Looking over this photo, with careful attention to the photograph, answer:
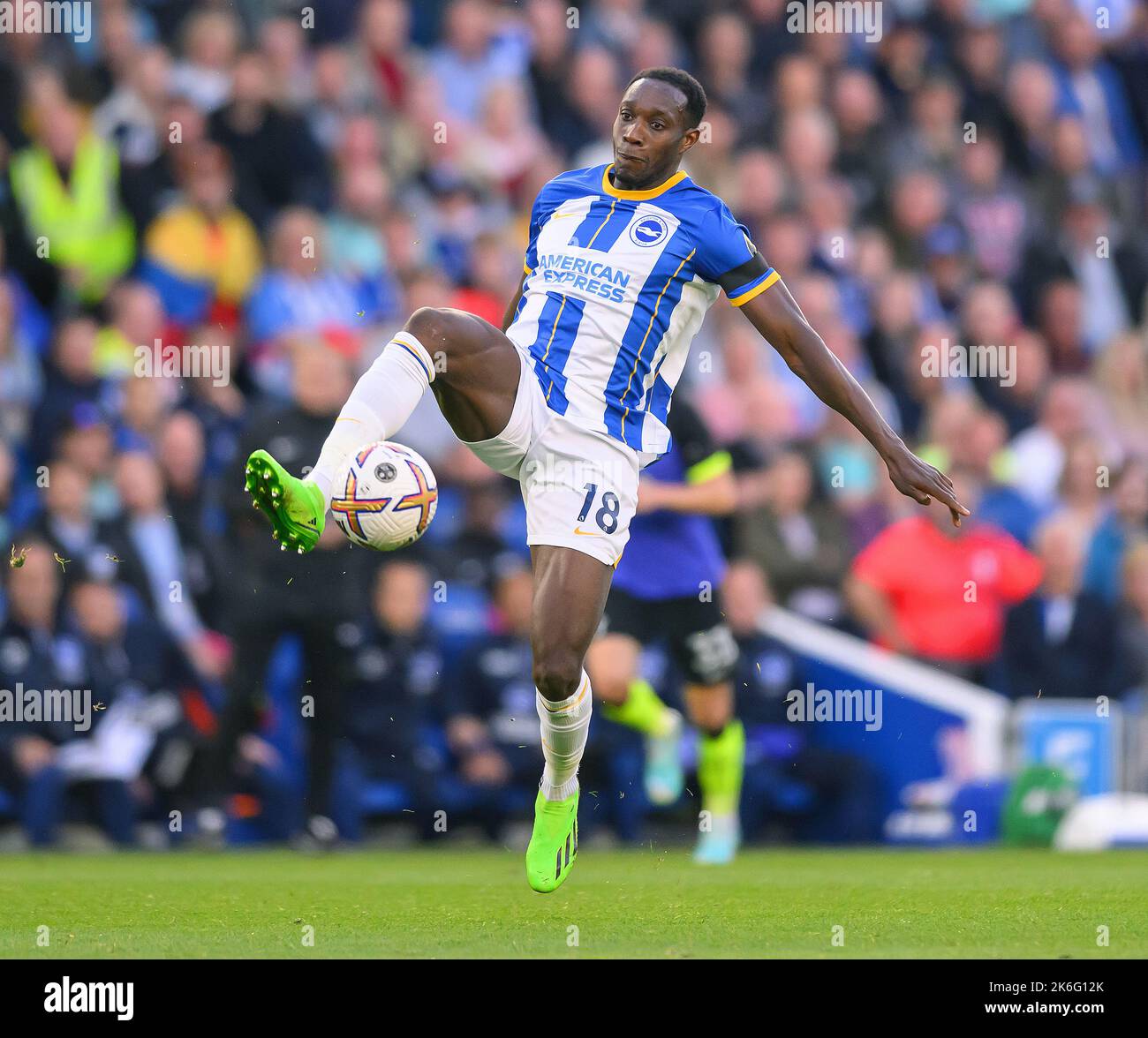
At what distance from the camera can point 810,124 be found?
12.9 m

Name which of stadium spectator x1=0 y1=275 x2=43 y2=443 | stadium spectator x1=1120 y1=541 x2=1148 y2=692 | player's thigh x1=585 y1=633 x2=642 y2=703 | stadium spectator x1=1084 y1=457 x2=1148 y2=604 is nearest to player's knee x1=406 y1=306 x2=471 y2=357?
player's thigh x1=585 y1=633 x2=642 y2=703

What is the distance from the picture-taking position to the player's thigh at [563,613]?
260 inches

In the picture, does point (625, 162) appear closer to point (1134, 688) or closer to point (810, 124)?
point (1134, 688)

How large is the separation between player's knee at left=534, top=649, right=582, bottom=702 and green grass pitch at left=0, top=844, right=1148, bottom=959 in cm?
79

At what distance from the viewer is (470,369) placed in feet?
20.8

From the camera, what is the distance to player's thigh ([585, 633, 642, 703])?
30.3ft

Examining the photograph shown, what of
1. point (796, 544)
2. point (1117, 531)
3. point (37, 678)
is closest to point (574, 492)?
point (37, 678)

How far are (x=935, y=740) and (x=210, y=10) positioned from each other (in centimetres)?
608

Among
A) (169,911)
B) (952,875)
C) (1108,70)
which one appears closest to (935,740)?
(952,875)

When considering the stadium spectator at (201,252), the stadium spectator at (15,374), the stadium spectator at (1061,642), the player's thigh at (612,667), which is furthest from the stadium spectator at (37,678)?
the stadium spectator at (1061,642)

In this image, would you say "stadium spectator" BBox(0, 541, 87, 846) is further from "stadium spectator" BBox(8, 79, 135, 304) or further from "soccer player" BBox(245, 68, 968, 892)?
"soccer player" BBox(245, 68, 968, 892)

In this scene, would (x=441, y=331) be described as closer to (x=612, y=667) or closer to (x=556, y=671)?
(x=556, y=671)

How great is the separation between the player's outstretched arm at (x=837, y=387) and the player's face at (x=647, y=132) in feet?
2.04

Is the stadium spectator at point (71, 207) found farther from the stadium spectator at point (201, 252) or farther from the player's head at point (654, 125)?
the player's head at point (654, 125)
